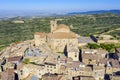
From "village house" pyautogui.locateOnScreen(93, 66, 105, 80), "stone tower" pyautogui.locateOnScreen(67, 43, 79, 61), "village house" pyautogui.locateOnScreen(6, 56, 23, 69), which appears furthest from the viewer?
"stone tower" pyautogui.locateOnScreen(67, 43, 79, 61)

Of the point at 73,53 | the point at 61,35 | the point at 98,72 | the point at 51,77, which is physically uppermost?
the point at 61,35

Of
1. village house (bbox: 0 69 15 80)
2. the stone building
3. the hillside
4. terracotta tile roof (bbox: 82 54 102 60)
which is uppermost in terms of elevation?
the stone building

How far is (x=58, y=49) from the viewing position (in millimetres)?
65000

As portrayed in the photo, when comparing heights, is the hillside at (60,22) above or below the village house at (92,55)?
below

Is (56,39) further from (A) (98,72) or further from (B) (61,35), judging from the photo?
(A) (98,72)

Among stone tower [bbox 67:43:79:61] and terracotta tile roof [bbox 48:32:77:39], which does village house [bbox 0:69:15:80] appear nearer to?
stone tower [bbox 67:43:79:61]

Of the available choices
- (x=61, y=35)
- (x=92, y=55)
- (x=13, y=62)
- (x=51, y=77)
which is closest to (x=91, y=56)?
(x=92, y=55)

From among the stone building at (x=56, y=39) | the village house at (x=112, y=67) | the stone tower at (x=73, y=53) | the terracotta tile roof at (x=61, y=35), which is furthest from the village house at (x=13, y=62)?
the village house at (x=112, y=67)

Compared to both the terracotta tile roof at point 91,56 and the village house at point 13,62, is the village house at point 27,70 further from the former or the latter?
the terracotta tile roof at point 91,56

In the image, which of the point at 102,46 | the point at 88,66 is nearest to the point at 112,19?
the point at 102,46

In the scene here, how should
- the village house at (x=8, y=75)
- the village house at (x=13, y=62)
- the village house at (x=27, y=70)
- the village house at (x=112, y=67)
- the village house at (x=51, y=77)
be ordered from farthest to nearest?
1. the village house at (x=13, y=62)
2. the village house at (x=112, y=67)
3. the village house at (x=8, y=75)
4. the village house at (x=27, y=70)
5. the village house at (x=51, y=77)

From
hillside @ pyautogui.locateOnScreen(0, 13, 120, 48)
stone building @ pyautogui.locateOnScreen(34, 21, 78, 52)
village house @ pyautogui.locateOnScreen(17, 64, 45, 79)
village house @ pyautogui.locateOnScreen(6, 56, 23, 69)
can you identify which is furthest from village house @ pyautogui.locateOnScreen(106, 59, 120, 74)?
hillside @ pyautogui.locateOnScreen(0, 13, 120, 48)

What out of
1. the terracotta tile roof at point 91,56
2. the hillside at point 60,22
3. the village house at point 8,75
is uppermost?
the terracotta tile roof at point 91,56

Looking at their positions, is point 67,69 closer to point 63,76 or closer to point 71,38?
point 63,76
